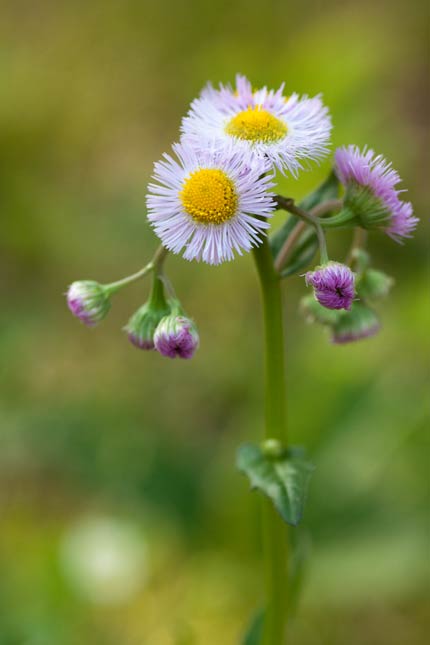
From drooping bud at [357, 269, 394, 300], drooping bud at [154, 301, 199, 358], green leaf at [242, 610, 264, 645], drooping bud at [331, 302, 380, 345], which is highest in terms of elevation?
drooping bud at [357, 269, 394, 300]

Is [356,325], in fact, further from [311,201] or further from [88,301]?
[88,301]

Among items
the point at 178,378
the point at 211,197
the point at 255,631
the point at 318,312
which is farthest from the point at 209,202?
the point at 178,378

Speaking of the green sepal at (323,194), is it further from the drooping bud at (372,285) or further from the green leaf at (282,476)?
the green leaf at (282,476)

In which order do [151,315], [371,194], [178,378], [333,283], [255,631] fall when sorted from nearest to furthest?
[333,283], [371,194], [151,315], [255,631], [178,378]

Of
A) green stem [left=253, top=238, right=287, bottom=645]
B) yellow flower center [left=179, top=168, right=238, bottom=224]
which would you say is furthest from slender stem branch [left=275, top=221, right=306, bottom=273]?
yellow flower center [left=179, top=168, right=238, bottom=224]

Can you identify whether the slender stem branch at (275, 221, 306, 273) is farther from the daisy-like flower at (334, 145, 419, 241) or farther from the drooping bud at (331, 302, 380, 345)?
the drooping bud at (331, 302, 380, 345)

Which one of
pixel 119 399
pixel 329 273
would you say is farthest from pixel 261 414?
pixel 329 273
